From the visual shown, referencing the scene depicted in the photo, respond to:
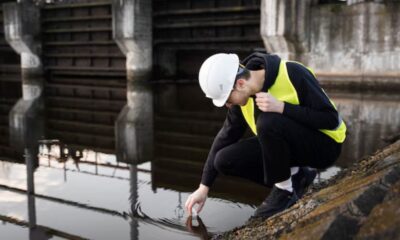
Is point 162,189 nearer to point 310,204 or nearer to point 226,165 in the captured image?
point 226,165

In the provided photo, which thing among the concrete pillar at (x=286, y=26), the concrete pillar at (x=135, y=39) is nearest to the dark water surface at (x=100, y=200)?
the concrete pillar at (x=286, y=26)

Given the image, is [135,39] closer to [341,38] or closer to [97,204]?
[341,38]

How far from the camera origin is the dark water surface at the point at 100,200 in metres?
2.24

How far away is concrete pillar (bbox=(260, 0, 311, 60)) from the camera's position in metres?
8.57

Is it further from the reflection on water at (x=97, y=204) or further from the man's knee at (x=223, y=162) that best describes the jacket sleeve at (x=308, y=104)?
the reflection on water at (x=97, y=204)

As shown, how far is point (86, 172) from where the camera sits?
3.45m

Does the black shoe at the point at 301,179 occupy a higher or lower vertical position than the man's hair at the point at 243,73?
lower

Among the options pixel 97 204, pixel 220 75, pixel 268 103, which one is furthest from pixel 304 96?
pixel 97 204

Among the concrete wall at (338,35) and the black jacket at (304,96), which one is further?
→ the concrete wall at (338,35)

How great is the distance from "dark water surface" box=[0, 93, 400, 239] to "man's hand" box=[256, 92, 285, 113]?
0.69m

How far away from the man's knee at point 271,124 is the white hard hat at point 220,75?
0.60ft

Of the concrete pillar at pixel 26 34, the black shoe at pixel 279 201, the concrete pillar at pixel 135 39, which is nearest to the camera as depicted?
the black shoe at pixel 279 201

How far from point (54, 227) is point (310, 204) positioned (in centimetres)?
132

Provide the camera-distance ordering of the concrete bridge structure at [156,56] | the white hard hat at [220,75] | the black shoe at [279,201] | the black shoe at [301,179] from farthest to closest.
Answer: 1. the concrete bridge structure at [156,56]
2. the black shoe at [301,179]
3. the black shoe at [279,201]
4. the white hard hat at [220,75]
